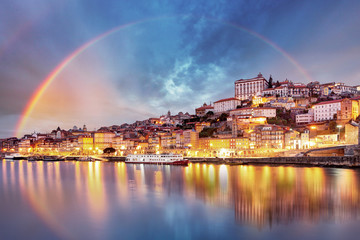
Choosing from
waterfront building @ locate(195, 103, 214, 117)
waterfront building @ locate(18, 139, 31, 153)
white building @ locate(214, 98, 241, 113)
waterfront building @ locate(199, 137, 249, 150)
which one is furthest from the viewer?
waterfront building @ locate(18, 139, 31, 153)

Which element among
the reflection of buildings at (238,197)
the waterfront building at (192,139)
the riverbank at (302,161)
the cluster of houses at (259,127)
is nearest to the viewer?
the reflection of buildings at (238,197)

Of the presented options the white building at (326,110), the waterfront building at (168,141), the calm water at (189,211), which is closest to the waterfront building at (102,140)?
the waterfront building at (168,141)

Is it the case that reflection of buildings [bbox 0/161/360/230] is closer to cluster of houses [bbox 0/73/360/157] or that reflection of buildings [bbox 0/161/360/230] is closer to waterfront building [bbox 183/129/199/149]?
cluster of houses [bbox 0/73/360/157]

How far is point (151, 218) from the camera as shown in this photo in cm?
999

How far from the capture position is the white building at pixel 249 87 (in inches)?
2172

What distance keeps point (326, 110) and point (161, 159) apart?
22.6m

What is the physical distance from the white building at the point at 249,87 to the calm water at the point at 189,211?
39.6 metres

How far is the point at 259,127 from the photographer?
3700cm

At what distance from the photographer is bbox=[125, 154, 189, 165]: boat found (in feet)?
112

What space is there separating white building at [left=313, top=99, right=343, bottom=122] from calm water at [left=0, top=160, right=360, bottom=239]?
2309 cm

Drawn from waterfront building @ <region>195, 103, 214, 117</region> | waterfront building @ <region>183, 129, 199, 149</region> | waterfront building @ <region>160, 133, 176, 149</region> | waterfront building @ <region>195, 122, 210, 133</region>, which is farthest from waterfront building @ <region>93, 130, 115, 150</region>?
waterfront building @ <region>183, 129, 199, 149</region>

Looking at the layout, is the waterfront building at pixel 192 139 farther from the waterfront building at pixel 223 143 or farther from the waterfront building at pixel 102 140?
the waterfront building at pixel 102 140

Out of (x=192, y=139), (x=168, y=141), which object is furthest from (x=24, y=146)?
(x=192, y=139)

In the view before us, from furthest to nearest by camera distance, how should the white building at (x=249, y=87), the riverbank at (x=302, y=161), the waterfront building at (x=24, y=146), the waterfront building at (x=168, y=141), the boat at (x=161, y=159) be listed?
the waterfront building at (x=24, y=146) → the white building at (x=249, y=87) → the waterfront building at (x=168, y=141) → the boat at (x=161, y=159) → the riverbank at (x=302, y=161)
